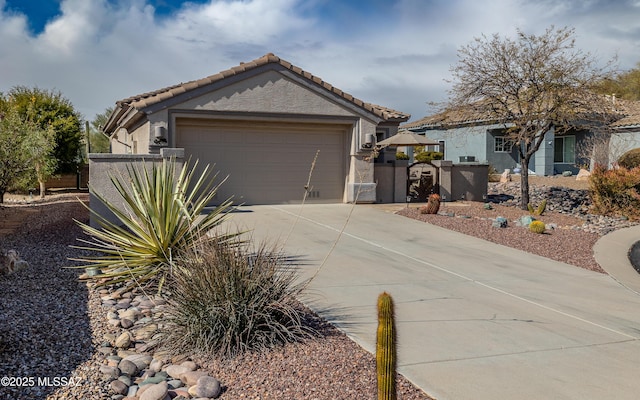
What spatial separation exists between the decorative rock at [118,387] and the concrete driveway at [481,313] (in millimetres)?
2192

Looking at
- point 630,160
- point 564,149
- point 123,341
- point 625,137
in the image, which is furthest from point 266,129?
point 564,149

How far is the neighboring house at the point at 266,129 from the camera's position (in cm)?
1645

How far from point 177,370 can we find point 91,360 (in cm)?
81

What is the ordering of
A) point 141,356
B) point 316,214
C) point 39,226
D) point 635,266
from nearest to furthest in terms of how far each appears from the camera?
1. point 141,356
2. point 635,266
3. point 39,226
4. point 316,214

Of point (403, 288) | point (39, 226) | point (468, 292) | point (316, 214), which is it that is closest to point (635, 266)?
point (468, 292)

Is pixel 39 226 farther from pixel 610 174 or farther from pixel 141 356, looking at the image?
pixel 610 174

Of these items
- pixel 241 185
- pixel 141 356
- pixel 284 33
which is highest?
pixel 284 33

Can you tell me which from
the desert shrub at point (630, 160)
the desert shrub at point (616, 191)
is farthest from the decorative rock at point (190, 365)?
the desert shrub at point (630, 160)

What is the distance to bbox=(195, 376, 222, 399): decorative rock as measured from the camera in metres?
4.34

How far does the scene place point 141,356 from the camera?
5137 millimetres

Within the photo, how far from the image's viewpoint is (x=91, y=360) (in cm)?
497

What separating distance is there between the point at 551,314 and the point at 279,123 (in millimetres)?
12468

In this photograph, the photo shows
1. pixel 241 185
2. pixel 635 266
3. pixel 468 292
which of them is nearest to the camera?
pixel 468 292

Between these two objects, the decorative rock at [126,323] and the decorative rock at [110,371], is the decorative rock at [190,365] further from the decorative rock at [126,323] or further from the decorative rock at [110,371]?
the decorative rock at [126,323]
